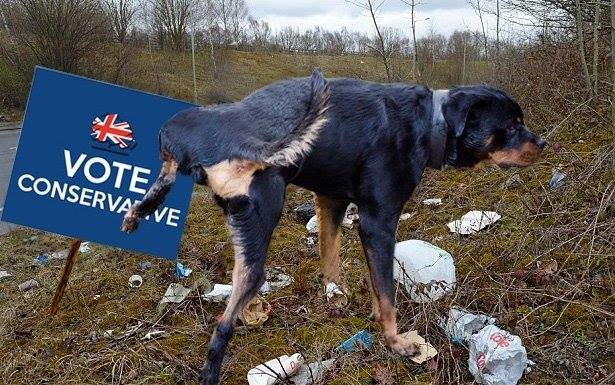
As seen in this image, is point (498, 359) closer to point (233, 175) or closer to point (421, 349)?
point (421, 349)

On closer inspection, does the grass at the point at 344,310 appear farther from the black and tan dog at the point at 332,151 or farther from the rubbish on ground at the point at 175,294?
the black and tan dog at the point at 332,151

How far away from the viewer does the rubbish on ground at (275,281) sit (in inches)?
145

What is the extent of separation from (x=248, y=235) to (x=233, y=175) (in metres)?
0.27

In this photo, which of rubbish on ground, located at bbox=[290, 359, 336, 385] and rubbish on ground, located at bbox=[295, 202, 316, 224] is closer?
rubbish on ground, located at bbox=[290, 359, 336, 385]

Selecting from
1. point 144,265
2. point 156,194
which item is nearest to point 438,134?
point 156,194

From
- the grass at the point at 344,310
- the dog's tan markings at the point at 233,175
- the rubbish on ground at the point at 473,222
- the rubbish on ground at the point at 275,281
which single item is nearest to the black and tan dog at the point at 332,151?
the dog's tan markings at the point at 233,175

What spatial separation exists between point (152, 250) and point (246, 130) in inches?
60.5

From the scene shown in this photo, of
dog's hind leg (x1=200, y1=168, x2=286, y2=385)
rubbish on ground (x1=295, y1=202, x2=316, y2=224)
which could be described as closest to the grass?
rubbish on ground (x1=295, y1=202, x2=316, y2=224)

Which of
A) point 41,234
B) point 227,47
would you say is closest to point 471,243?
point 41,234

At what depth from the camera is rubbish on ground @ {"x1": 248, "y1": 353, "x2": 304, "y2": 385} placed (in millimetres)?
2516

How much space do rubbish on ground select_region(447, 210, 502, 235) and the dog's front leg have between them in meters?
1.74

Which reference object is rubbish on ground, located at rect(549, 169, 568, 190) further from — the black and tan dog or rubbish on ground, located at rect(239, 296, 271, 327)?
rubbish on ground, located at rect(239, 296, 271, 327)

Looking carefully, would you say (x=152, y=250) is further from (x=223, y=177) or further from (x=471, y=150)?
(x=471, y=150)

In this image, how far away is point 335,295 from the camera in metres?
3.35
